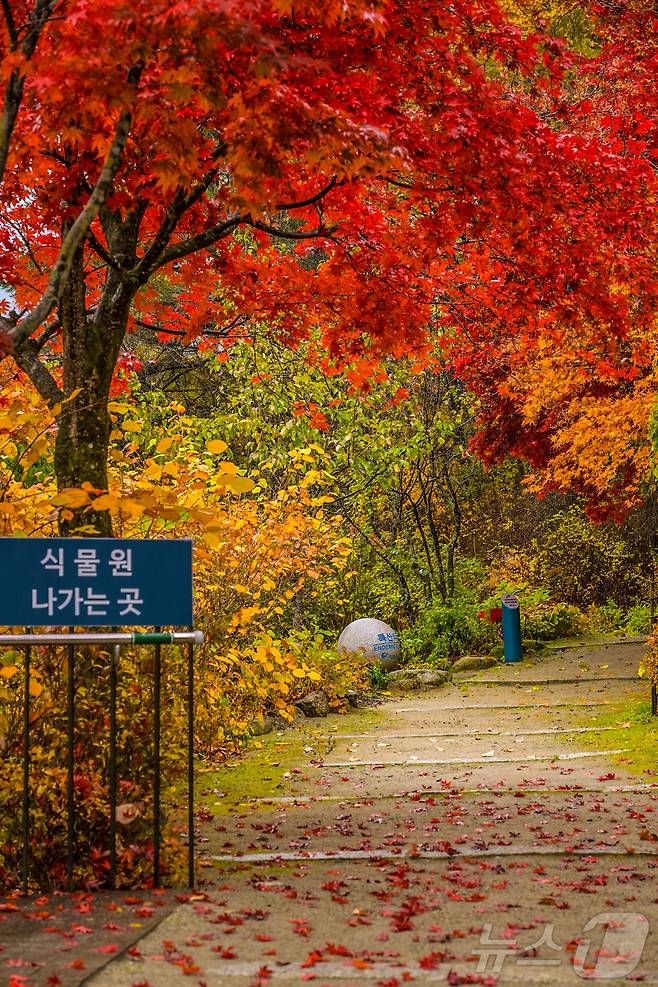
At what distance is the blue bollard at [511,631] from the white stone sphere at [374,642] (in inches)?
61.5

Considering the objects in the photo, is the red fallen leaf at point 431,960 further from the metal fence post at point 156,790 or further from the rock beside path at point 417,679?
the rock beside path at point 417,679

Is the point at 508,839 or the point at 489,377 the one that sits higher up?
the point at 489,377

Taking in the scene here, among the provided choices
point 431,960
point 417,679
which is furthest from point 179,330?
point 417,679

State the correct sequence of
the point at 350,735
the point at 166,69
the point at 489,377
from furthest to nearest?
1. the point at 489,377
2. the point at 350,735
3. the point at 166,69

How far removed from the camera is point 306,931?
3770mm

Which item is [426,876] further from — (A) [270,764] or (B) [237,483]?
(A) [270,764]

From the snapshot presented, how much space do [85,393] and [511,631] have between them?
1097 centimetres

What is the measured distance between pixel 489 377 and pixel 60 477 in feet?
30.1

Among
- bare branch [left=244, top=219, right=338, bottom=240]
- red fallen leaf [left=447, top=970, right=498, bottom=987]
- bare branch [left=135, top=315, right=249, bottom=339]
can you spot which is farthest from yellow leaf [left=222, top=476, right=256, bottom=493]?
bare branch [left=135, top=315, right=249, bottom=339]

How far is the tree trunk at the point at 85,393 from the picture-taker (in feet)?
16.8

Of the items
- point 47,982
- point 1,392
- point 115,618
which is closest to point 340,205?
point 1,392

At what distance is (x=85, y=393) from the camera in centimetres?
518

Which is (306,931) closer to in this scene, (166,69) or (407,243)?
(166,69)

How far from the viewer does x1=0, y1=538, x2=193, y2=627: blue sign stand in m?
4.27
